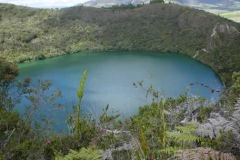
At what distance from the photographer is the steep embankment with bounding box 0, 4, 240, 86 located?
38.4 meters

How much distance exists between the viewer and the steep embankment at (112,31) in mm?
38438

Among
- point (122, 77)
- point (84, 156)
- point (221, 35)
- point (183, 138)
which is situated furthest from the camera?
point (221, 35)

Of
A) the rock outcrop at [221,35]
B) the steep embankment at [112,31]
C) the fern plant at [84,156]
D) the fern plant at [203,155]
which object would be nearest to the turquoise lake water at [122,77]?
the rock outcrop at [221,35]

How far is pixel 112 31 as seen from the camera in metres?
49.7

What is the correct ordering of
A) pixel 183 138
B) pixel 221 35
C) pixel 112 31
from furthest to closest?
pixel 112 31, pixel 221 35, pixel 183 138

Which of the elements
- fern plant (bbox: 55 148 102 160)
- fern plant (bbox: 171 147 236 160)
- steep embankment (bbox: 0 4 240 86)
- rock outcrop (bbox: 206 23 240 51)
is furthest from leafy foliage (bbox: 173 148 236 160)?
rock outcrop (bbox: 206 23 240 51)

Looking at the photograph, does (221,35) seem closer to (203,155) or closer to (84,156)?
(84,156)

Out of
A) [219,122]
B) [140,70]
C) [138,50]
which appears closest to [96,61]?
[140,70]

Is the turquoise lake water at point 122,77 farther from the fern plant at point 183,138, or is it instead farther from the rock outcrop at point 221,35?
the fern plant at point 183,138

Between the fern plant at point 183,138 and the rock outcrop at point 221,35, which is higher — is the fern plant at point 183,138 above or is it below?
above

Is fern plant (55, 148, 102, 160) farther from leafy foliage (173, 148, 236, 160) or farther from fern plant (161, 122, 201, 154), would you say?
leafy foliage (173, 148, 236, 160)

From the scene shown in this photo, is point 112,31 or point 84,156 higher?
point 84,156

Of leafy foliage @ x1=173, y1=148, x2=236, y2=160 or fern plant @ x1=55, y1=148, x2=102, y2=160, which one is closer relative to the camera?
leafy foliage @ x1=173, y1=148, x2=236, y2=160

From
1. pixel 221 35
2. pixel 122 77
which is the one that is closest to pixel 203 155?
pixel 122 77
